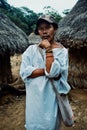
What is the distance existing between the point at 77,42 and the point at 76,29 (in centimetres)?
53

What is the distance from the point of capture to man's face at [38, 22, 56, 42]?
8.13ft

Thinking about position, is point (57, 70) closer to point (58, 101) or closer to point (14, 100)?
point (58, 101)

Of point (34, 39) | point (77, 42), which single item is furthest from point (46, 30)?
point (34, 39)

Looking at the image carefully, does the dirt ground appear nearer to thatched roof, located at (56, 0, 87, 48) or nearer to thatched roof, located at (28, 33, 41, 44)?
thatched roof, located at (56, 0, 87, 48)

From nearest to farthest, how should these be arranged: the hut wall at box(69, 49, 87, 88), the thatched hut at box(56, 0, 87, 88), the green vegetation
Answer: the thatched hut at box(56, 0, 87, 88) < the hut wall at box(69, 49, 87, 88) < the green vegetation

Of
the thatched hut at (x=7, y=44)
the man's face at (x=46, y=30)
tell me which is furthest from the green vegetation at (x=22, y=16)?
the man's face at (x=46, y=30)

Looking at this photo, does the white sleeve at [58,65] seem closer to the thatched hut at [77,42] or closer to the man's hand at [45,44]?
the man's hand at [45,44]

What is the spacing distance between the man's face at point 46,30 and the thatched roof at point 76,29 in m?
4.78

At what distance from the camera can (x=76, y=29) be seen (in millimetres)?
7773

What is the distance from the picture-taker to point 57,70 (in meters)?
2.30

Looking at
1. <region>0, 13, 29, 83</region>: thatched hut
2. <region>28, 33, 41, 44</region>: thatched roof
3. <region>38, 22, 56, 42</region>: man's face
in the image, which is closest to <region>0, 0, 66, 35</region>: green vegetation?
<region>28, 33, 41, 44</region>: thatched roof

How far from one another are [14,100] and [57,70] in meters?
4.75

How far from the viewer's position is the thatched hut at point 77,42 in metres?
7.50

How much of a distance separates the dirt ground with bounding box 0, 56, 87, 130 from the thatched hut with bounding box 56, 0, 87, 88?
54 cm
